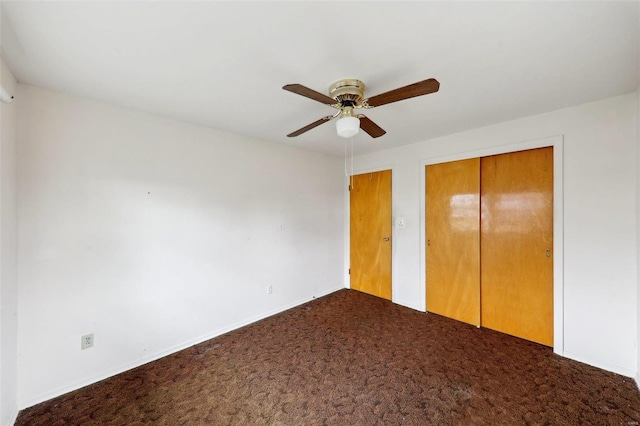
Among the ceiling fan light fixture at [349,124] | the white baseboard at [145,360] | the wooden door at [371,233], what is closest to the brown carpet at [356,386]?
the white baseboard at [145,360]

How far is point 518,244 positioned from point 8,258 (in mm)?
4334

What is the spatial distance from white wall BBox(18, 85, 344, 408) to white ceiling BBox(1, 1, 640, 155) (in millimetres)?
356

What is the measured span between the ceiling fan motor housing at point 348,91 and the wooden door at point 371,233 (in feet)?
7.15

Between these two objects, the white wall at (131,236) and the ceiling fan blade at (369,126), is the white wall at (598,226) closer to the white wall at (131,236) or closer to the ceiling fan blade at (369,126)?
the ceiling fan blade at (369,126)

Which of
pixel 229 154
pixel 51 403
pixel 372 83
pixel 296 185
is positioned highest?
pixel 372 83

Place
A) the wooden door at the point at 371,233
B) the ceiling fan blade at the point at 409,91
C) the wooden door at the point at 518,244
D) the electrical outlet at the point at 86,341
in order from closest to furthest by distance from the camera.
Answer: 1. the ceiling fan blade at the point at 409,91
2. the electrical outlet at the point at 86,341
3. the wooden door at the point at 518,244
4. the wooden door at the point at 371,233

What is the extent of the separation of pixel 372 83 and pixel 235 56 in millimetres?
950

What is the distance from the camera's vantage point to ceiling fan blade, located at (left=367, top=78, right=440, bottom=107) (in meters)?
1.30

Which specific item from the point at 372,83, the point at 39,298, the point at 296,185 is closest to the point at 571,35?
the point at 372,83

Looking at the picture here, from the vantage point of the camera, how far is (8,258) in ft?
5.21

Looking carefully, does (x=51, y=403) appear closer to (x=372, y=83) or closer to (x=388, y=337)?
(x=388, y=337)

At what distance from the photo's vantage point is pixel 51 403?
1.78 m

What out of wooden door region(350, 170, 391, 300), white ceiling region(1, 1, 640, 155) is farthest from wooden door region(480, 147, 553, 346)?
wooden door region(350, 170, 391, 300)

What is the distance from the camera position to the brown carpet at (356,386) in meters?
1.66
